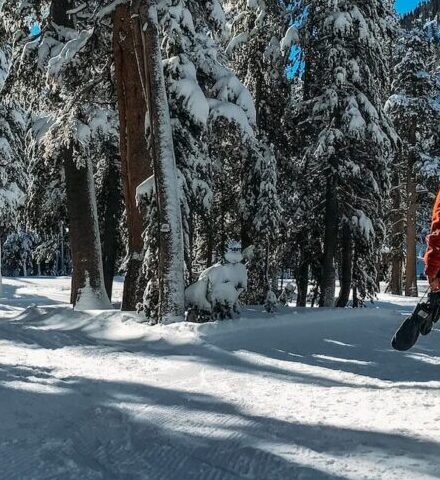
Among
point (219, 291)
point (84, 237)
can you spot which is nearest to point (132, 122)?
point (219, 291)

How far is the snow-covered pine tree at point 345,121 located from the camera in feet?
47.2

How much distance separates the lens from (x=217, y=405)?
4453mm


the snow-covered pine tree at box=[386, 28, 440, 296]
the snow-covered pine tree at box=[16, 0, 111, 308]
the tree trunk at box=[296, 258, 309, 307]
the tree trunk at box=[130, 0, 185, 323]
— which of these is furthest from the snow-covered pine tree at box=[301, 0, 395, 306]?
the snow-covered pine tree at box=[386, 28, 440, 296]

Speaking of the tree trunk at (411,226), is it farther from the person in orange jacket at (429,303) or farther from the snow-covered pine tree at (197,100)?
the person in orange jacket at (429,303)

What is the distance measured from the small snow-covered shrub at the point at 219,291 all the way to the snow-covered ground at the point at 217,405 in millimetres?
407

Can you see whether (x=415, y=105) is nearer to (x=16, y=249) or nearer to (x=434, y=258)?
(x=434, y=258)

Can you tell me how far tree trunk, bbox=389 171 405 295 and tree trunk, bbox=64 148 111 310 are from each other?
694 inches

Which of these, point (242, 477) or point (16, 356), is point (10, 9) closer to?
point (16, 356)

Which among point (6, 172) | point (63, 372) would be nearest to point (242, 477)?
point (63, 372)

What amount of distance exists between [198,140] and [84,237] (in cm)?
457

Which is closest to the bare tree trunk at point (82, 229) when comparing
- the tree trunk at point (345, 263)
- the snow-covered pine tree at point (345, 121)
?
the snow-covered pine tree at point (345, 121)

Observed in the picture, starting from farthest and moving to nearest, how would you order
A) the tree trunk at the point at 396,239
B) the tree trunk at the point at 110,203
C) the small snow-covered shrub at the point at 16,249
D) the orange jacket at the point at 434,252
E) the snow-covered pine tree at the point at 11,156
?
the small snow-covered shrub at the point at 16,249, the tree trunk at the point at 396,239, the snow-covered pine tree at the point at 11,156, the tree trunk at the point at 110,203, the orange jacket at the point at 434,252

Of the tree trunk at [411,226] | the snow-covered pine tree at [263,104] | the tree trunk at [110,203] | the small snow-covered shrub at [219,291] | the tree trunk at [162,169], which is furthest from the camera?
the tree trunk at [411,226]

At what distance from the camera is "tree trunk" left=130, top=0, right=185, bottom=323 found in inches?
343
